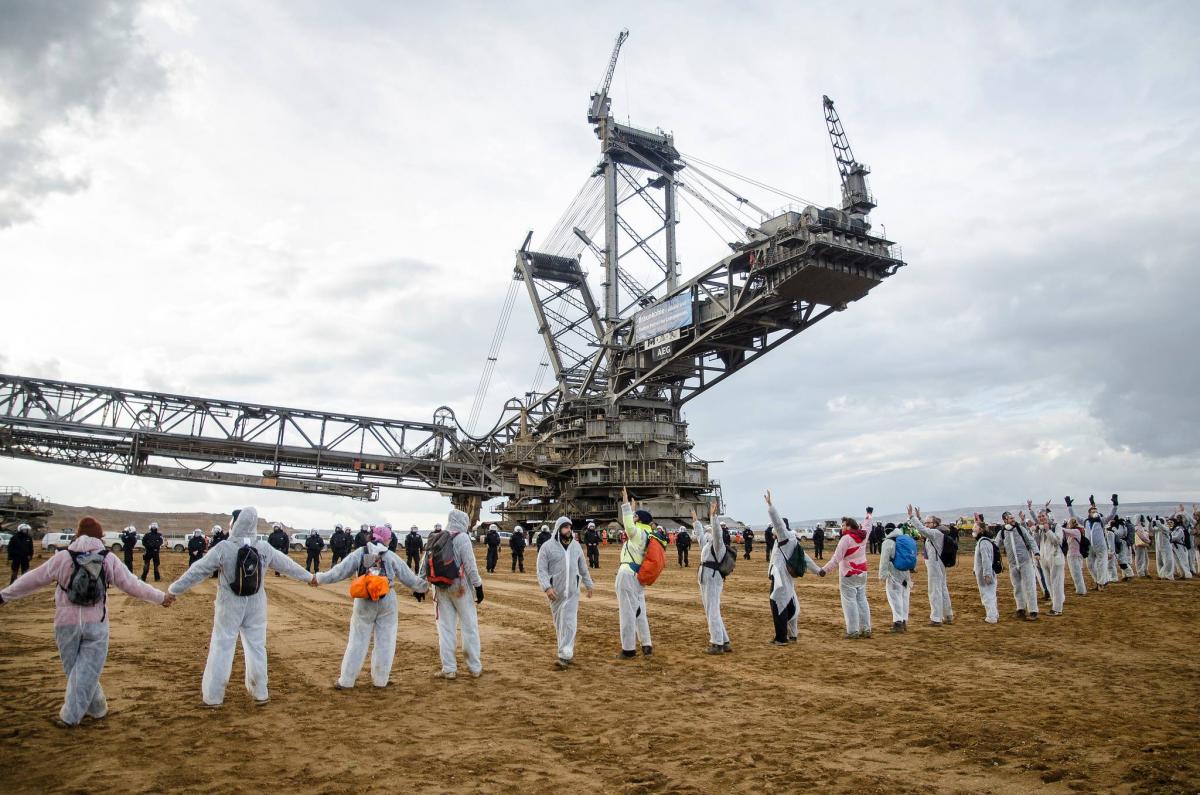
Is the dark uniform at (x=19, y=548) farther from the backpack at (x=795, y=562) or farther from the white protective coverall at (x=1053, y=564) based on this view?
the white protective coverall at (x=1053, y=564)

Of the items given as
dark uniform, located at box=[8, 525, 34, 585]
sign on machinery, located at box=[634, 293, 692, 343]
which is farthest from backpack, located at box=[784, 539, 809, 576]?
sign on machinery, located at box=[634, 293, 692, 343]

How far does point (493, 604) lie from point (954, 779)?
40.9ft

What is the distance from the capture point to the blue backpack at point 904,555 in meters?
11.3

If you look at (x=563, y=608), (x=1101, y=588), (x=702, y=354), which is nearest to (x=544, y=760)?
(x=563, y=608)

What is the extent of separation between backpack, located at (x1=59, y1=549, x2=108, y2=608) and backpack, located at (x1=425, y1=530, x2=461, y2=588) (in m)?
3.27

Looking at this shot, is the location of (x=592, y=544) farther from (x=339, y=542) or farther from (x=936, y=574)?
(x=936, y=574)

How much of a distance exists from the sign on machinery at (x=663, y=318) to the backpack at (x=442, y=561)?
32.5 meters

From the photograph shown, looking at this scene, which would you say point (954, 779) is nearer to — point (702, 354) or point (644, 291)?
point (702, 354)

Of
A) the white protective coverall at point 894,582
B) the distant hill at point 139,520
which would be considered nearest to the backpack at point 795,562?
the white protective coverall at point 894,582

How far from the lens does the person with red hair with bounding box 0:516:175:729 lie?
6160 millimetres

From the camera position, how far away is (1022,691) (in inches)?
285

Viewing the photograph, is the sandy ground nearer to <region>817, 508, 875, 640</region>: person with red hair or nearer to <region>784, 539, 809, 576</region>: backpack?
<region>817, 508, 875, 640</region>: person with red hair

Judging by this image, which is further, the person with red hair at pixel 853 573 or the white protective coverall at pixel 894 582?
the white protective coverall at pixel 894 582

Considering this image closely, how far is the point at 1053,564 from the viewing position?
13547 millimetres
